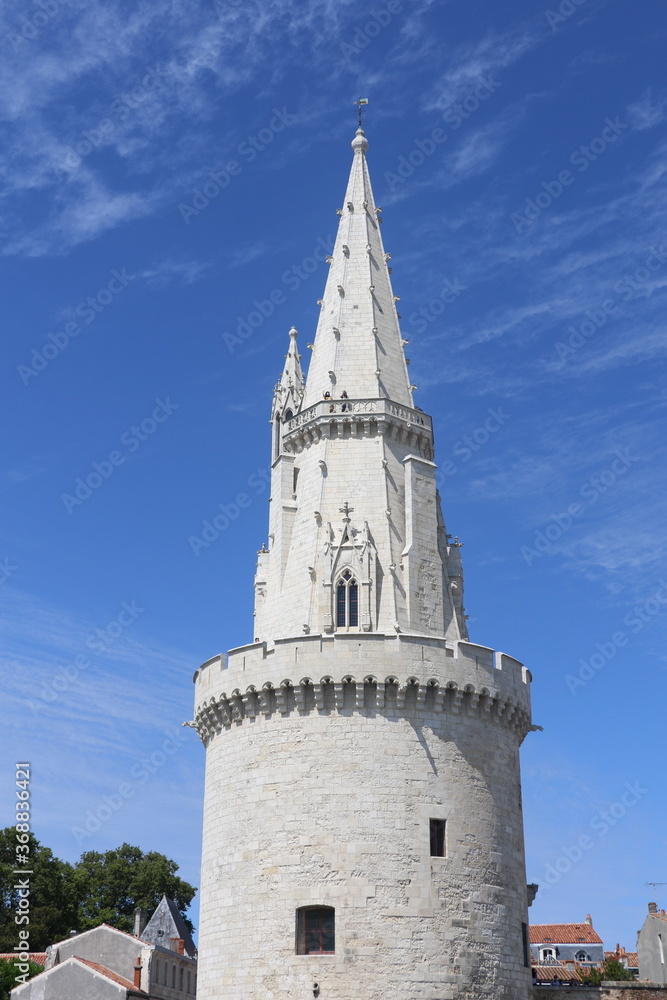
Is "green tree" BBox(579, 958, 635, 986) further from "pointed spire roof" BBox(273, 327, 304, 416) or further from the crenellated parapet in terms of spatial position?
"pointed spire roof" BBox(273, 327, 304, 416)

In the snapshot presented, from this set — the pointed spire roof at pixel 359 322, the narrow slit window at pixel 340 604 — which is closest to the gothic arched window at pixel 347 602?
the narrow slit window at pixel 340 604

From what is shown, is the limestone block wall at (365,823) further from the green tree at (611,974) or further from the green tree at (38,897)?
the green tree at (38,897)

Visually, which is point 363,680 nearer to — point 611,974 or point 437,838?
point 437,838

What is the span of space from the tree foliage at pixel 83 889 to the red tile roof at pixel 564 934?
2359 cm

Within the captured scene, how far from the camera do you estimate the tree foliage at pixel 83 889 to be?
5878cm

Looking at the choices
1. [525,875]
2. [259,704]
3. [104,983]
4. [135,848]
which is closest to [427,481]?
[259,704]

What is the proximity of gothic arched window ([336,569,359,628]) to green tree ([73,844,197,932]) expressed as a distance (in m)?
41.2

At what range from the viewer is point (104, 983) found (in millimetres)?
38562

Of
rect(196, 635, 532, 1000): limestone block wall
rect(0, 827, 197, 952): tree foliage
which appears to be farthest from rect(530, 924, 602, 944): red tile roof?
rect(196, 635, 532, 1000): limestone block wall

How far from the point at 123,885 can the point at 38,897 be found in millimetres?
9424

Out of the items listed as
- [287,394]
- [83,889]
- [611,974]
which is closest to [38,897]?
[83,889]

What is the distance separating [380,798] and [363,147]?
25.9 meters

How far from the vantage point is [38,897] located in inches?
2355

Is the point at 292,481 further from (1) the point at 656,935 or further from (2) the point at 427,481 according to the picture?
(1) the point at 656,935
